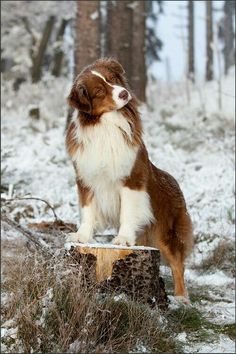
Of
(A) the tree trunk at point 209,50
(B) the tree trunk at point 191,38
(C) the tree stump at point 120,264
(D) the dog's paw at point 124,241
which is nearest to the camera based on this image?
(C) the tree stump at point 120,264

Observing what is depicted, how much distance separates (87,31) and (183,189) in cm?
425

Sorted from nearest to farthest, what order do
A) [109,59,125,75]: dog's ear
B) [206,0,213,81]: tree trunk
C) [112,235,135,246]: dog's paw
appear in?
[112,235,135,246]: dog's paw → [109,59,125,75]: dog's ear → [206,0,213,81]: tree trunk

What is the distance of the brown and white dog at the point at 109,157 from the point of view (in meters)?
4.72

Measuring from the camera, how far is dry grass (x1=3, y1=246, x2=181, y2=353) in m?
3.56

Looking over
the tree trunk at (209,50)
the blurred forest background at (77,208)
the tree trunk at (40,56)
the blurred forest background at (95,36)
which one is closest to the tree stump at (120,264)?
the blurred forest background at (77,208)

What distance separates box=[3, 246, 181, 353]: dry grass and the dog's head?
4.28ft

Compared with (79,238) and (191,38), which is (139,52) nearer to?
(79,238)

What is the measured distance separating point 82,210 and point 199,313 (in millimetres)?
1353

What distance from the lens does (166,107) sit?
1528 cm

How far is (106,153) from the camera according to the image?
4.80 meters

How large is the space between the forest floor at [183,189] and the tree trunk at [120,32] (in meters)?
1.55

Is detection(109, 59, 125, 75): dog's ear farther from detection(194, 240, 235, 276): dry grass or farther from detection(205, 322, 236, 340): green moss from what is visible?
detection(194, 240, 235, 276): dry grass

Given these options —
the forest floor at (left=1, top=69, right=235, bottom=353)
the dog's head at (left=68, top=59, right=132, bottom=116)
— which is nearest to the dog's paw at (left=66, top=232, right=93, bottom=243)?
the forest floor at (left=1, top=69, right=235, bottom=353)

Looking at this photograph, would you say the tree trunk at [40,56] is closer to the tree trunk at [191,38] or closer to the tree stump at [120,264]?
the tree trunk at [191,38]
